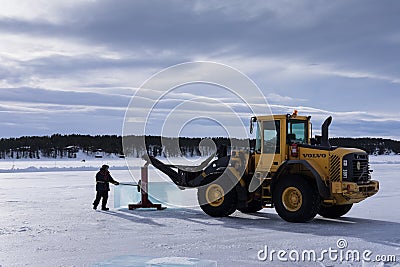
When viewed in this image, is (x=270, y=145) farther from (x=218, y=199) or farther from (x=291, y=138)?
(x=218, y=199)

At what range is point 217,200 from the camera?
12.5 metres

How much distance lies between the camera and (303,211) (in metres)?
11.2

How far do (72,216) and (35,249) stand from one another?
3.96m

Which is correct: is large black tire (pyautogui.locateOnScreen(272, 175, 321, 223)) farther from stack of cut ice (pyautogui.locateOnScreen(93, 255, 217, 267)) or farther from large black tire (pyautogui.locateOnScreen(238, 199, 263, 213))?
stack of cut ice (pyautogui.locateOnScreen(93, 255, 217, 267))

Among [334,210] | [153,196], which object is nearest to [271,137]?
[334,210]

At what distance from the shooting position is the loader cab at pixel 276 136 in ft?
39.3

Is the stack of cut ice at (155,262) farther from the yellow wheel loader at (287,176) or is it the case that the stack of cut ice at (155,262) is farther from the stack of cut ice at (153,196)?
the stack of cut ice at (153,196)

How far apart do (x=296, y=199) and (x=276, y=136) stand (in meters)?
1.52

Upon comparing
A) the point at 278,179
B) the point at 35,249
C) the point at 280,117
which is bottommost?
the point at 35,249

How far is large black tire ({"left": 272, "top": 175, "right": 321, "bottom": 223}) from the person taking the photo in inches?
442

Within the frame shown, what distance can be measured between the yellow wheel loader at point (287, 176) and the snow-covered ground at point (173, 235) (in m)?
0.38

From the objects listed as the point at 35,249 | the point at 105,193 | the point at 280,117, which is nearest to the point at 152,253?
the point at 35,249

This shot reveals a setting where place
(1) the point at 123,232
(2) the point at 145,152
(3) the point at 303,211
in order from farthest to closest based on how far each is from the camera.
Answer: (2) the point at 145,152, (3) the point at 303,211, (1) the point at 123,232

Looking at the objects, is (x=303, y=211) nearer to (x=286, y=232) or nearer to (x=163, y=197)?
(x=286, y=232)
